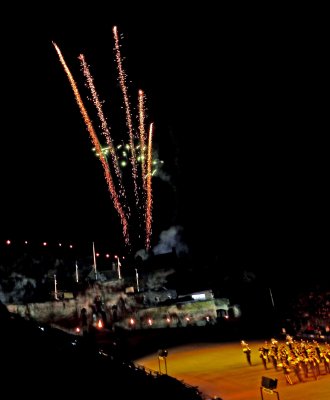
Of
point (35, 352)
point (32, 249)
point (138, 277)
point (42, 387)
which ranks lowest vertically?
point (42, 387)

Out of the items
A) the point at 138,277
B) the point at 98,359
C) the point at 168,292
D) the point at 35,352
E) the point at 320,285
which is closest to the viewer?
the point at 35,352

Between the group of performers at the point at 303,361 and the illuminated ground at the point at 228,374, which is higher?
the group of performers at the point at 303,361

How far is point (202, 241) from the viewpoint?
65.2 metres

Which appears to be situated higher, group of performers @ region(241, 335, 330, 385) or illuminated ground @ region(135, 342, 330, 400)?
group of performers @ region(241, 335, 330, 385)

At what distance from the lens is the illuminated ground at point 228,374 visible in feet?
53.4

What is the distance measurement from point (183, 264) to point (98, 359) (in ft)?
152

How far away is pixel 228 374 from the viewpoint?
2111 centimetres

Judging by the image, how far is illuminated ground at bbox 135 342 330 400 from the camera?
53.4 feet

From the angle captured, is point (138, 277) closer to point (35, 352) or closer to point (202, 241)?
point (202, 241)

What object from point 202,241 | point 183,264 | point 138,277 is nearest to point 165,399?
point 138,277

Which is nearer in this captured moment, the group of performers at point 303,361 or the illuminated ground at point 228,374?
the illuminated ground at point 228,374

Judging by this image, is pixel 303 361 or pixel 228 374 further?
pixel 228 374

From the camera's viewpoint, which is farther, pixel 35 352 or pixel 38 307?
pixel 38 307

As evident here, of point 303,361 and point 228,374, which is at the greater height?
point 303,361
